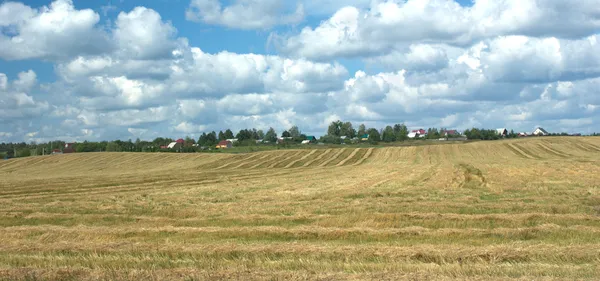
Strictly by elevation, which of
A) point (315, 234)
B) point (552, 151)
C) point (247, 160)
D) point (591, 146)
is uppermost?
point (591, 146)

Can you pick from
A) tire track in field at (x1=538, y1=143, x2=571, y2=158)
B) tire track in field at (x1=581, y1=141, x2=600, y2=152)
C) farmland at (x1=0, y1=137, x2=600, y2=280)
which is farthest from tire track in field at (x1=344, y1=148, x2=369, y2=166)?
farmland at (x1=0, y1=137, x2=600, y2=280)

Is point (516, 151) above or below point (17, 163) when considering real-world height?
above

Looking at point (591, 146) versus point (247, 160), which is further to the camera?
point (591, 146)

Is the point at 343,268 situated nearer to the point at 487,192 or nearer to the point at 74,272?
the point at 74,272

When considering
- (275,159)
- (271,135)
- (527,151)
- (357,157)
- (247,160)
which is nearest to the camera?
(275,159)

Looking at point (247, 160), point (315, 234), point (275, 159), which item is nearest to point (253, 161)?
point (247, 160)

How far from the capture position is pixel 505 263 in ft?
35.7

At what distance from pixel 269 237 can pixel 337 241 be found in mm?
1968

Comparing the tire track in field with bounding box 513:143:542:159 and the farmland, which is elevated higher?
the tire track in field with bounding box 513:143:542:159

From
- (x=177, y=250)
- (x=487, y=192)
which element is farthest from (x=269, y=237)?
(x=487, y=192)

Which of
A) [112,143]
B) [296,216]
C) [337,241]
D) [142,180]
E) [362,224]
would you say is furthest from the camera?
[112,143]

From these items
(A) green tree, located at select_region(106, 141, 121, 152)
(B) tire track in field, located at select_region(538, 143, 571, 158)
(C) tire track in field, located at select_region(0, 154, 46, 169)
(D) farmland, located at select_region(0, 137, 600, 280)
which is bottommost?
(D) farmland, located at select_region(0, 137, 600, 280)

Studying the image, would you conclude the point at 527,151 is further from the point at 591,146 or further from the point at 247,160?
the point at 247,160

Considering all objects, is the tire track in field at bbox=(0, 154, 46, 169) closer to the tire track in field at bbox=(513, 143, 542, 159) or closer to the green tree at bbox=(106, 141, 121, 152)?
the green tree at bbox=(106, 141, 121, 152)
